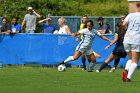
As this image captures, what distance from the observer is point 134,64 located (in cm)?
1509

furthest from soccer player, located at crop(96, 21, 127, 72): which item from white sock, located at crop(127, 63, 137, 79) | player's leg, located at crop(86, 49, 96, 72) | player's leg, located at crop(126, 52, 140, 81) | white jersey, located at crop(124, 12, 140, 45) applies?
white sock, located at crop(127, 63, 137, 79)

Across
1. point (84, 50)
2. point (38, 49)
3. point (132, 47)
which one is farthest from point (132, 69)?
point (38, 49)

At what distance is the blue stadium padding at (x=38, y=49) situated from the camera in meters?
23.0

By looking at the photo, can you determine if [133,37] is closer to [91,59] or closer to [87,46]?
[87,46]

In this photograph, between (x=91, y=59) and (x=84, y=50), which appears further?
(x=91, y=59)

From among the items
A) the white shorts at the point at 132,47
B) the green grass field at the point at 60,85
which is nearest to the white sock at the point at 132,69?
the green grass field at the point at 60,85

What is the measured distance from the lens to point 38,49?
23062 mm

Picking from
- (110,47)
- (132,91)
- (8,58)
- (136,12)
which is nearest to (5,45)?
(8,58)

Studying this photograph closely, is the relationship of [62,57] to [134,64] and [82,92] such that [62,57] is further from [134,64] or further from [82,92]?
[82,92]

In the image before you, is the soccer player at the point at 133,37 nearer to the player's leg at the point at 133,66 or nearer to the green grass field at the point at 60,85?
the player's leg at the point at 133,66

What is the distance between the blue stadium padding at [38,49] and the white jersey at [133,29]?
24.5 ft

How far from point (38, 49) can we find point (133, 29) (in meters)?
8.17

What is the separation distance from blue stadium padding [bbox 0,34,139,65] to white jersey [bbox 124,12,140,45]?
746cm

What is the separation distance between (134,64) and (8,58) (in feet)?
28.8
